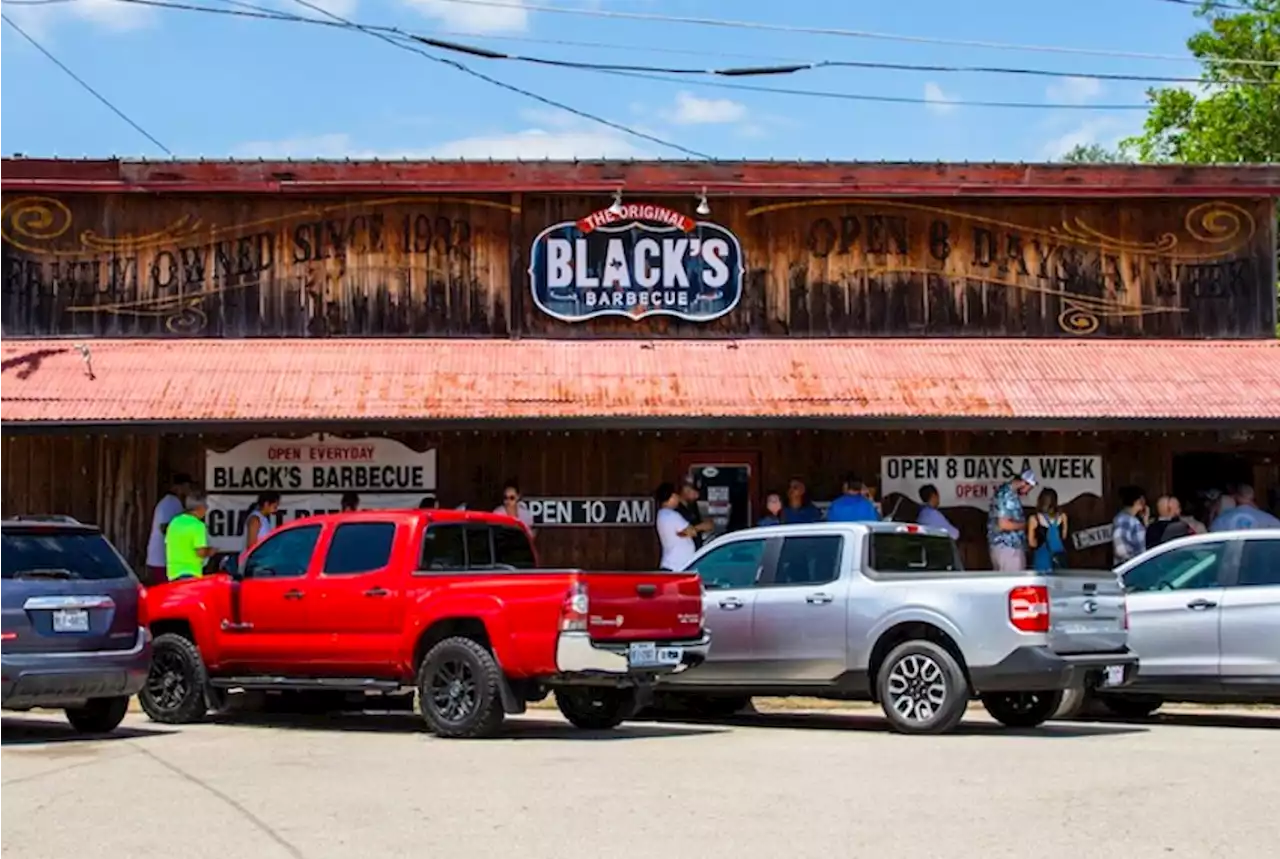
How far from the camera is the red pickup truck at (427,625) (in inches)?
541

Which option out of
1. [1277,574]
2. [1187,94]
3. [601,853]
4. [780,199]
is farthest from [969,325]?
[1187,94]

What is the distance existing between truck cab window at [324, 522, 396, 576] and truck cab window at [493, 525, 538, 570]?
922mm

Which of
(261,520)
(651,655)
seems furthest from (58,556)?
(261,520)

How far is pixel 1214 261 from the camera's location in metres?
21.8

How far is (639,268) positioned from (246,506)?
17.0ft

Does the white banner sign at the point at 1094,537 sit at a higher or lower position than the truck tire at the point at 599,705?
higher

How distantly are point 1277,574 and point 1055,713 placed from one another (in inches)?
83.9

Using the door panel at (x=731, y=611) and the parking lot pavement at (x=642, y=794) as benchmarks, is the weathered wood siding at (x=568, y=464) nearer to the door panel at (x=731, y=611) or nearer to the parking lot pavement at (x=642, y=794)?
the door panel at (x=731, y=611)

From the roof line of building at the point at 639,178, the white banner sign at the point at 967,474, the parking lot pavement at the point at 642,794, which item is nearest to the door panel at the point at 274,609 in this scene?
the parking lot pavement at the point at 642,794

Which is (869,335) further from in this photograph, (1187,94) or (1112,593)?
(1187,94)

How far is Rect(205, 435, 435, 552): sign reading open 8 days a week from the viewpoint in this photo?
21016 mm

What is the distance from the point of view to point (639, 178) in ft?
70.1

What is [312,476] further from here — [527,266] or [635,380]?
[635,380]

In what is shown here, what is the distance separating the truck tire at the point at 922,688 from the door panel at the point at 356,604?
3.83m
